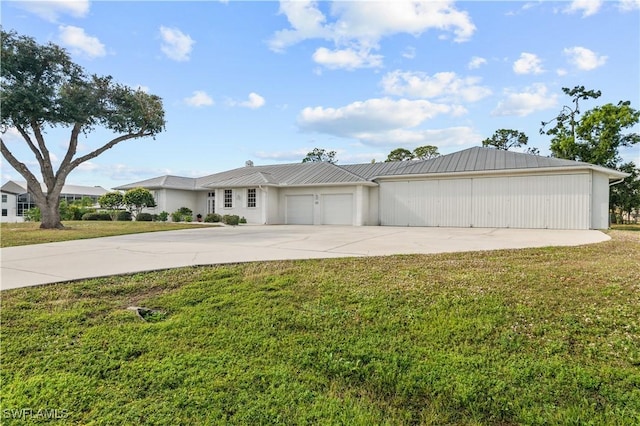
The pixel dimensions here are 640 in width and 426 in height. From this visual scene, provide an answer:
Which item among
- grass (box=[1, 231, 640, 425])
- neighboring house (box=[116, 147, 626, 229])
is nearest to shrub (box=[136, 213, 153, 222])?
neighboring house (box=[116, 147, 626, 229])

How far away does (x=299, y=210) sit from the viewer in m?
20.7

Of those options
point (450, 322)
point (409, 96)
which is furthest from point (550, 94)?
point (450, 322)

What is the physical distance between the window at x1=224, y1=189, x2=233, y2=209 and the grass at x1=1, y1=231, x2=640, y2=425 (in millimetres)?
17079

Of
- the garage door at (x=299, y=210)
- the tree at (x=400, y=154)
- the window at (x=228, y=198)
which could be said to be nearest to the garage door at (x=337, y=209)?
the garage door at (x=299, y=210)

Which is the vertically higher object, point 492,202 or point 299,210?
point 492,202

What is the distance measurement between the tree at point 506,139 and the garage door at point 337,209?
69.3ft

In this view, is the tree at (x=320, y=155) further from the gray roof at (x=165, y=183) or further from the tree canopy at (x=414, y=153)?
the gray roof at (x=165, y=183)

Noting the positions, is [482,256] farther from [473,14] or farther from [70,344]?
[473,14]

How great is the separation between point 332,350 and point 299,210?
17.6 metres

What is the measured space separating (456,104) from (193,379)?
1814cm

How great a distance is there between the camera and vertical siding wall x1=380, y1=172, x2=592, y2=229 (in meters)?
14.8

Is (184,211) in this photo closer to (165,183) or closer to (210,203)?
(210,203)

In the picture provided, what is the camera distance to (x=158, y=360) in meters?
2.95

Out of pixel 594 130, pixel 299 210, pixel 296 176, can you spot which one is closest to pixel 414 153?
pixel 594 130
